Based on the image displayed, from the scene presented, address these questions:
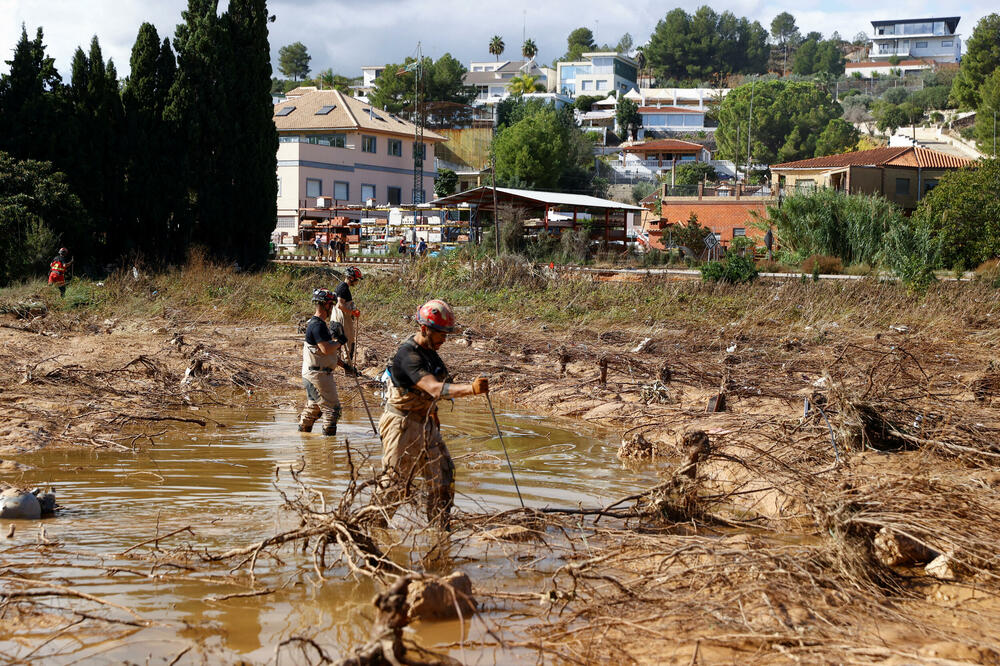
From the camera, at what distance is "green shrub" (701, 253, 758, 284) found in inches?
955

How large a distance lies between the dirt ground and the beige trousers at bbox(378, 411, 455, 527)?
669 mm

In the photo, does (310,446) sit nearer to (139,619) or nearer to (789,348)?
(139,619)

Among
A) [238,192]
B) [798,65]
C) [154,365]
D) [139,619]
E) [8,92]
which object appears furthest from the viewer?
[798,65]

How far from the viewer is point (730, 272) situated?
24.5 meters

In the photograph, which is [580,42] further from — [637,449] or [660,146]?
[637,449]

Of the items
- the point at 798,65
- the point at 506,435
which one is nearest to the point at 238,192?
the point at 506,435

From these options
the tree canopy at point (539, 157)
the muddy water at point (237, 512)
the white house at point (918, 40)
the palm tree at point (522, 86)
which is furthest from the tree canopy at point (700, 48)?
the muddy water at point (237, 512)

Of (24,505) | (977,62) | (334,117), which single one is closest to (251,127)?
(24,505)

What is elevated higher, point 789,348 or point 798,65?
point 798,65

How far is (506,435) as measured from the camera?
441 inches

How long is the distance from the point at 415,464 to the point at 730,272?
65.5 ft

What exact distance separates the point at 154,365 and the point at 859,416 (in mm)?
9367

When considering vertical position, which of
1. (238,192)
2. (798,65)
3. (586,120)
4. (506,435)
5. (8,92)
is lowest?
(506,435)

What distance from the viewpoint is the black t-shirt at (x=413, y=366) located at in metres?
6.13
